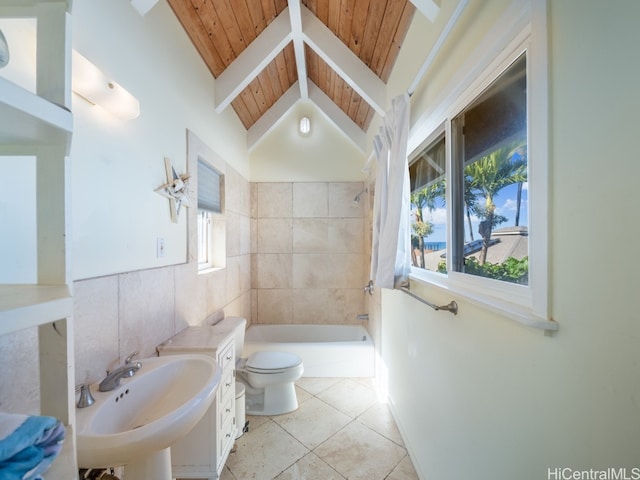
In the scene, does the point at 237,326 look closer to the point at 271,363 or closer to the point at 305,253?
the point at 271,363

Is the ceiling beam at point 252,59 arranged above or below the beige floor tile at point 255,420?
above

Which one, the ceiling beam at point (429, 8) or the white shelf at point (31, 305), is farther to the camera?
the ceiling beam at point (429, 8)

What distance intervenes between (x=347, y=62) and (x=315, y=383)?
281cm

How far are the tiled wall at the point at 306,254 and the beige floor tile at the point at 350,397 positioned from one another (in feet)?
2.85

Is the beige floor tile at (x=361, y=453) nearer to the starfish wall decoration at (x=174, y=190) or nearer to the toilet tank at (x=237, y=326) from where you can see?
the toilet tank at (x=237, y=326)

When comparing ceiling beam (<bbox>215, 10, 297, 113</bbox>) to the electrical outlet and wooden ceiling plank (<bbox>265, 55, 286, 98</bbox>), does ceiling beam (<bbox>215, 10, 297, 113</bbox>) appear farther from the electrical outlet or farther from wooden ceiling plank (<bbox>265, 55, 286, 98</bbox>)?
the electrical outlet

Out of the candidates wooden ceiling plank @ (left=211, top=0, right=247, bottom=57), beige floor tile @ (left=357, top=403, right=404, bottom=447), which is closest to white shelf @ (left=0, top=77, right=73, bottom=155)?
wooden ceiling plank @ (left=211, top=0, right=247, bottom=57)

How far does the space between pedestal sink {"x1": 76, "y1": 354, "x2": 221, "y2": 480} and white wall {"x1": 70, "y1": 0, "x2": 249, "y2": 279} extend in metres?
0.46

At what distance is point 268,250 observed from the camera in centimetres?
327

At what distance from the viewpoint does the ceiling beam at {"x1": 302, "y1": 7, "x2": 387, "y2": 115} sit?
2109mm

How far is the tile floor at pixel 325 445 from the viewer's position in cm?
154

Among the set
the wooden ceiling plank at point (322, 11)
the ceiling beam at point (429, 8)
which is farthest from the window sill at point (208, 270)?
the wooden ceiling plank at point (322, 11)

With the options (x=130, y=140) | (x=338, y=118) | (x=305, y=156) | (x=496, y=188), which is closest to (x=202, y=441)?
(x=130, y=140)

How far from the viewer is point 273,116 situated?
3.06 m
